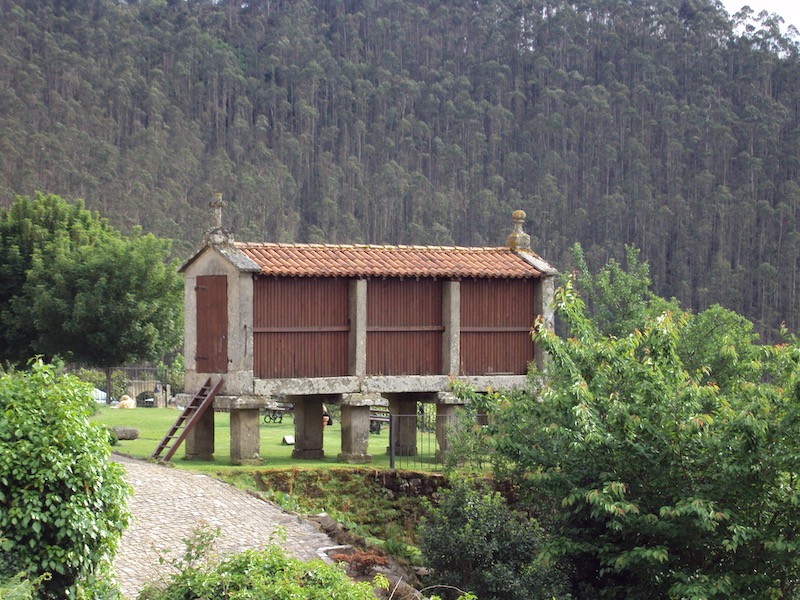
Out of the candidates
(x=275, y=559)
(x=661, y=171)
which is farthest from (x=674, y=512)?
(x=661, y=171)

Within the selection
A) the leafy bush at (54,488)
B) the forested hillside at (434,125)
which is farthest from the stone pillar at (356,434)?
the forested hillside at (434,125)

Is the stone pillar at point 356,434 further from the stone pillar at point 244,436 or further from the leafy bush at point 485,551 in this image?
the leafy bush at point 485,551

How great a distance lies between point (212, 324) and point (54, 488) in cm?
842

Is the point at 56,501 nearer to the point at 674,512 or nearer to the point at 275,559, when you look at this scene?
the point at 275,559

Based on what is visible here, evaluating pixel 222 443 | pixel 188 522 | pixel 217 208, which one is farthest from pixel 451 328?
pixel 188 522

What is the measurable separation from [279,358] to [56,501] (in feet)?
27.7

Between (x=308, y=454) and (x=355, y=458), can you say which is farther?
(x=308, y=454)

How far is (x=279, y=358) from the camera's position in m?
18.9

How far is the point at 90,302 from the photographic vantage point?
2861 cm

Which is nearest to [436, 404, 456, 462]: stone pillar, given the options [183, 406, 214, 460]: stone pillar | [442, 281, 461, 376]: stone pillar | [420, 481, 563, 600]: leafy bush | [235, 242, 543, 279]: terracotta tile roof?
[442, 281, 461, 376]: stone pillar

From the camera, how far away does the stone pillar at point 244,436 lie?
18.7m

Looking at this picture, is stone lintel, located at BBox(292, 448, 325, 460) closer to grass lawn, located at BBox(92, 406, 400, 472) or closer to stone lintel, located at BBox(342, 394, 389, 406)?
grass lawn, located at BBox(92, 406, 400, 472)

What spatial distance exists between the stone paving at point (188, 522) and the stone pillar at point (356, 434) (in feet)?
9.96

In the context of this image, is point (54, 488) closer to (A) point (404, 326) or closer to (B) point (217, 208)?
(B) point (217, 208)
